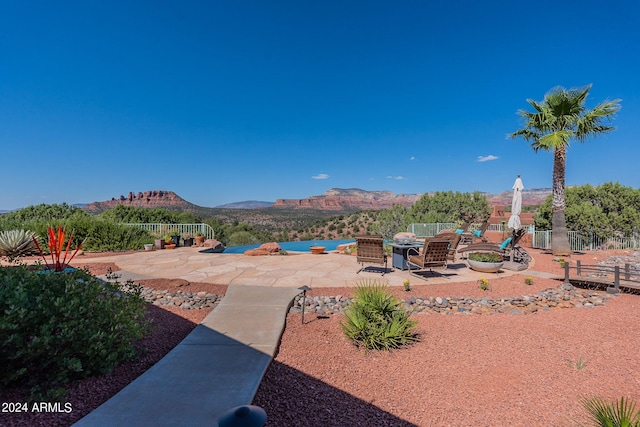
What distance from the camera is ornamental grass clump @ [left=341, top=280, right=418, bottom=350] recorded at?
3.45 m

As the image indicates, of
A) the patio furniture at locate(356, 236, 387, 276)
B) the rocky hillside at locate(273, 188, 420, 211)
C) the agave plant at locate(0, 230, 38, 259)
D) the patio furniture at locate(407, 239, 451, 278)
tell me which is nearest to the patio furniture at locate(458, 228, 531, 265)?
the patio furniture at locate(407, 239, 451, 278)

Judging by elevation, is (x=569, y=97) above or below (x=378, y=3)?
below

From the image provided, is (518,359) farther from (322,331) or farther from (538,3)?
A: (538,3)

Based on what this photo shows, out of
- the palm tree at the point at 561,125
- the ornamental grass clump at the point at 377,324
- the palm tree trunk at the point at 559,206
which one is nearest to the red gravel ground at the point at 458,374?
the ornamental grass clump at the point at 377,324

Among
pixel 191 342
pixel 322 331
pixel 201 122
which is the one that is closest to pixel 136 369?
pixel 191 342

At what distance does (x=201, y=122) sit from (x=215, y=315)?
25461mm

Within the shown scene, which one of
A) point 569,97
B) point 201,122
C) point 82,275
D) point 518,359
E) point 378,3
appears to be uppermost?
point 378,3

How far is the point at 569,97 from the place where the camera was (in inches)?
448

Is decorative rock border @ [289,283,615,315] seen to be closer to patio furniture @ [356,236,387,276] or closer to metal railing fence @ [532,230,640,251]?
patio furniture @ [356,236,387,276]

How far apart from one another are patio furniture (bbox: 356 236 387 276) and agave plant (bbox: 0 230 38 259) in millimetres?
9684

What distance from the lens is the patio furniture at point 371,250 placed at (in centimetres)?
682

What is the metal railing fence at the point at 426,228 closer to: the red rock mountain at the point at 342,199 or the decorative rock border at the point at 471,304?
the decorative rock border at the point at 471,304

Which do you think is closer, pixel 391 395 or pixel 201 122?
pixel 391 395

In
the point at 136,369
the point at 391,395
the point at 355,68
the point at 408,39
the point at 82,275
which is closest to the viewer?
the point at 391,395
